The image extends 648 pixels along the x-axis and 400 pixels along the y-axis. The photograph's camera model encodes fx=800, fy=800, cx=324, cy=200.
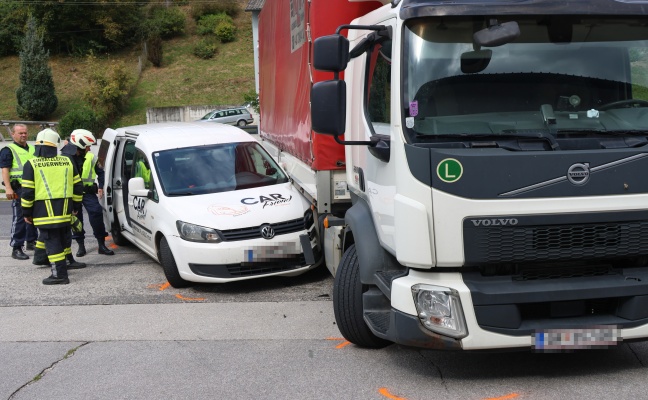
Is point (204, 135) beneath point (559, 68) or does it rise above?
beneath

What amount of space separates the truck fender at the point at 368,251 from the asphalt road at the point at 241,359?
0.70 metres

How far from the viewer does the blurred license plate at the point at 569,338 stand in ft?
15.5

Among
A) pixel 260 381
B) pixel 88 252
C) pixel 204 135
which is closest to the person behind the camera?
pixel 260 381

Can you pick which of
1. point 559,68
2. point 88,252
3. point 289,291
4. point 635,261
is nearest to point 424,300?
point 635,261

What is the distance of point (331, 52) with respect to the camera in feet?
16.9

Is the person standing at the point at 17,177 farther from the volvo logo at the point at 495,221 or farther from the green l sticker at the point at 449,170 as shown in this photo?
the volvo logo at the point at 495,221

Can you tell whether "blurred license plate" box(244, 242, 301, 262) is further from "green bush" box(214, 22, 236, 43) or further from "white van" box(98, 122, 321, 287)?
"green bush" box(214, 22, 236, 43)

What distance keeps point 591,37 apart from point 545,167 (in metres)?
1.02

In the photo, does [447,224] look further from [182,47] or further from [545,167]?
[182,47]

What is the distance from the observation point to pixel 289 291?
27.4 ft

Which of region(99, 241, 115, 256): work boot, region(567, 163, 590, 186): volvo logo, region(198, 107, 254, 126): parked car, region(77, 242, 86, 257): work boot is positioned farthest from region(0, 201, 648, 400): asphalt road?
region(198, 107, 254, 126): parked car

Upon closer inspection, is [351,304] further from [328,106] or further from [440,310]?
[328,106]

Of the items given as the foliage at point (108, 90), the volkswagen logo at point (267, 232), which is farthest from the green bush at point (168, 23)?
the volkswagen logo at point (267, 232)

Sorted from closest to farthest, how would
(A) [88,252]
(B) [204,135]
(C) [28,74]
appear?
(B) [204,135] → (A) [88,252] → (C) [28,74]
